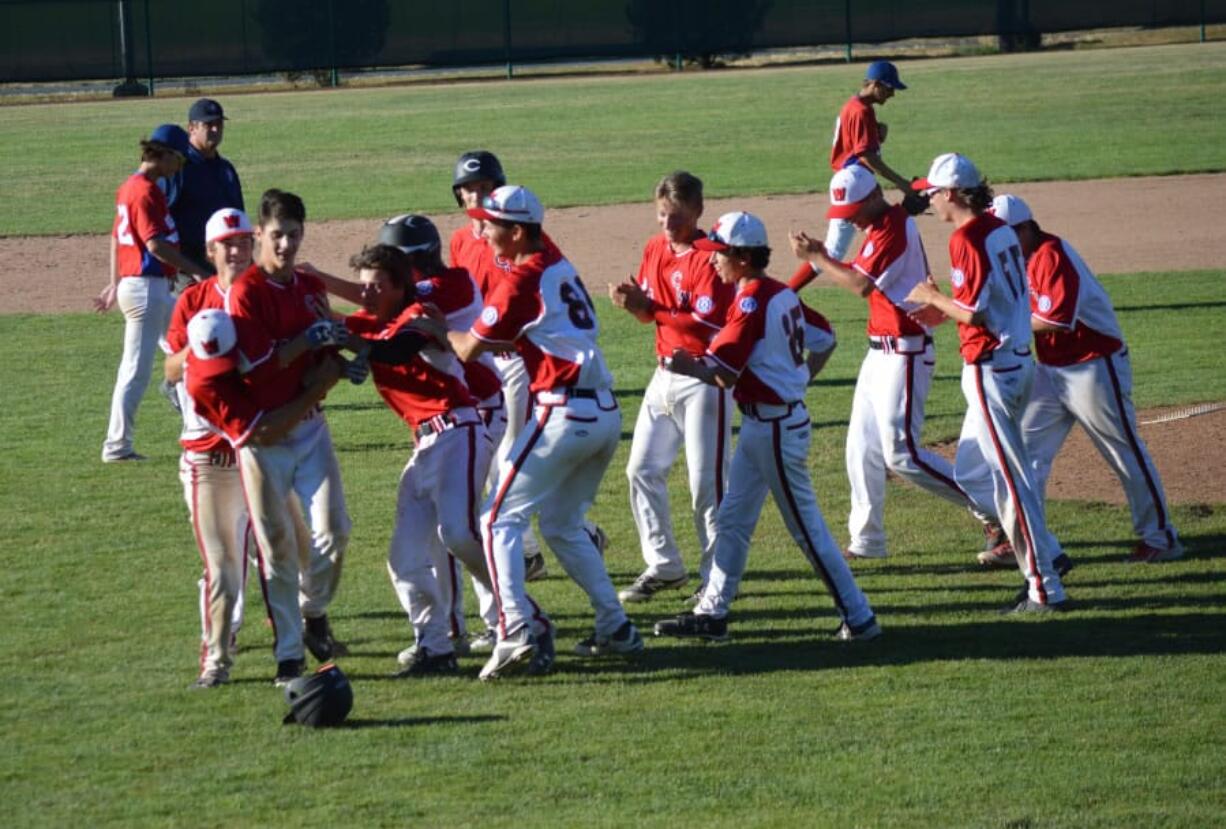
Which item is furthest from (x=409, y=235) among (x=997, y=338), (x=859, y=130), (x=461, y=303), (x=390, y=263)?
(x=859, y=130)

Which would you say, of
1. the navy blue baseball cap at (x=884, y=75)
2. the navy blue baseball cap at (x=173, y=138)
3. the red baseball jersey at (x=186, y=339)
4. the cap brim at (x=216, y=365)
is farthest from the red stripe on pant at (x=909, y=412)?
the navy blue baseball cap at (x=884, y=75)

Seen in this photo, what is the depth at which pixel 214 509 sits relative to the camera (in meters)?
7.56

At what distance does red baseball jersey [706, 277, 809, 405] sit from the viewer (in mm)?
7844

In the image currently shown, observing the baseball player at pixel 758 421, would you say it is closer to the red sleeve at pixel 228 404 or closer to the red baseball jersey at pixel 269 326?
Result: the red baseball jersey at pixel 269 326

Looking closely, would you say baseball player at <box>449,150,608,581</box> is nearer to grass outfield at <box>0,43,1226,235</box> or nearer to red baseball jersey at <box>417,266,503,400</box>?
red baseball jersey at <box>417,266,503,400</box>

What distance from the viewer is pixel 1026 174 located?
25094mm

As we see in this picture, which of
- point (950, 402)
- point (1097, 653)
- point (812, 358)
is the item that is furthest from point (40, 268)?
point (1097, 653)

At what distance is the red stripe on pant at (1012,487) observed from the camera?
8.52m

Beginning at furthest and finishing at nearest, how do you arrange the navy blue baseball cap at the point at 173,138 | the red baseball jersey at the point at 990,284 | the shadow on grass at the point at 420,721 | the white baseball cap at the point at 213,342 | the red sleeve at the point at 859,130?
1. the red sleeve at the point at 859,130
2. the navy blue baseball cap at the point at 173,138
3. the red baseball jersey at the point at 990,284
4. the shadow on grass at the point at 420,721
5. the white baseball cap at the point at 213,342

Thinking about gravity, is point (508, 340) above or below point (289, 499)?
above

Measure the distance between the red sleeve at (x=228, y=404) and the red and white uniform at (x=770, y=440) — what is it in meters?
2.01

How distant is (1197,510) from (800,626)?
3.29m

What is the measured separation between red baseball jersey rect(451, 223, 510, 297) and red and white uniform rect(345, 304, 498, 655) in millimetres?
1362

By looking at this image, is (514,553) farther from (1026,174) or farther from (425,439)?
(1026,174)
